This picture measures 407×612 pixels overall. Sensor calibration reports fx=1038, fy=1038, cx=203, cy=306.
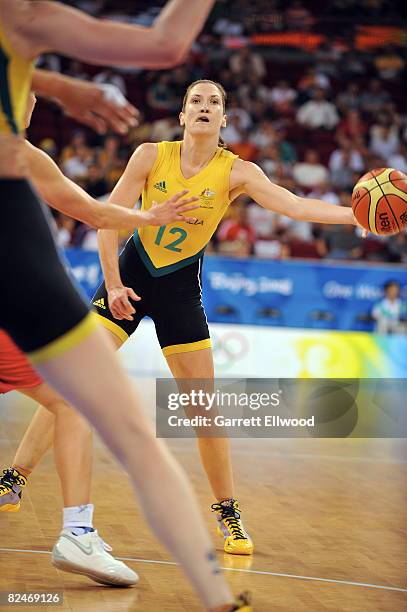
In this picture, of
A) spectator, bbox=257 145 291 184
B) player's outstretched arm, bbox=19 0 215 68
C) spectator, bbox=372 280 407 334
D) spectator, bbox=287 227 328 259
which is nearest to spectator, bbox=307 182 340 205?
spectator, bbox=257 145 291 184

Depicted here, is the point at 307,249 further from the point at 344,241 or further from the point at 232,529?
the point at 232,529

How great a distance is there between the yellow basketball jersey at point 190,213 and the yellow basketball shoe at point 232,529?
130 cm

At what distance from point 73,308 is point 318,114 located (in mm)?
16481

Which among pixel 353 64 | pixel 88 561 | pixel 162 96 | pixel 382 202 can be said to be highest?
pixel 382 202

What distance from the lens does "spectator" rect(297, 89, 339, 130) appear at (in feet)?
61.8

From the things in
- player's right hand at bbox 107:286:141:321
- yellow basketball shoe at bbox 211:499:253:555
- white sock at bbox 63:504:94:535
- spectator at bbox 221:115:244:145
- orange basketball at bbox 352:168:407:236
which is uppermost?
orange basketball at bbox 352:168:407:236

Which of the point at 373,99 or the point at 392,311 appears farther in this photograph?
the point at 373,99

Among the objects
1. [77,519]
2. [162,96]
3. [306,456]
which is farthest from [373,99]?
[77,519]

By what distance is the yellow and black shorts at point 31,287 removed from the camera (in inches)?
116

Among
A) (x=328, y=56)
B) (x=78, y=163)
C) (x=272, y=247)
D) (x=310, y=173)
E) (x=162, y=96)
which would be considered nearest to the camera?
(x=272, y=247)

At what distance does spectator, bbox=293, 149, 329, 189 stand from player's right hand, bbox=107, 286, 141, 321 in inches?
481

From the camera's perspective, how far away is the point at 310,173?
17328mm

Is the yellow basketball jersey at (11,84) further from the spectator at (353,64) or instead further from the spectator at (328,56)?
the spectator at (353,64)

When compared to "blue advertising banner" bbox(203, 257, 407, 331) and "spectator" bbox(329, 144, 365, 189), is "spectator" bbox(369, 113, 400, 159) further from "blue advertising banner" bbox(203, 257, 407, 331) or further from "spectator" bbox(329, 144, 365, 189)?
"blue advertising banner" bbox(203, 257, 407, 331)
